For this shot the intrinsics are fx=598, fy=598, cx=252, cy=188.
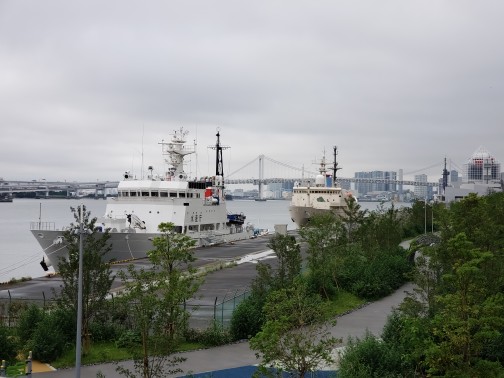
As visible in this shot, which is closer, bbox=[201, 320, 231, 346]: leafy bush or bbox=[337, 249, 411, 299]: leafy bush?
bbox=[201, 320, 231, 346]: leafy bush

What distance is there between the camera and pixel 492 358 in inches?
641

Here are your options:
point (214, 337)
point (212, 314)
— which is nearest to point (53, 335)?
point (214, 337)

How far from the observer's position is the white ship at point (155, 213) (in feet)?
136

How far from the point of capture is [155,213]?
1763 inches

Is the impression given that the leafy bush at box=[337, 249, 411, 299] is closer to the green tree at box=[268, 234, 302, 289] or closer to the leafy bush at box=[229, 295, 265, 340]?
the green tree at box=[268, 234, 302, 289]

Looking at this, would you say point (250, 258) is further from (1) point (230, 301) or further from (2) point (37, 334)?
(2) point (37, 334)

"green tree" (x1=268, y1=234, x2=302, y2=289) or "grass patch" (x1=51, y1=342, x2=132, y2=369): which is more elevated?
"green tree" (x1=268, y1=234, x2=302, y2=289)

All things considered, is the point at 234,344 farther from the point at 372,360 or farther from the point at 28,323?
the point at 28,323

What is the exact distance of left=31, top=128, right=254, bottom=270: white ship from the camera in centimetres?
4153

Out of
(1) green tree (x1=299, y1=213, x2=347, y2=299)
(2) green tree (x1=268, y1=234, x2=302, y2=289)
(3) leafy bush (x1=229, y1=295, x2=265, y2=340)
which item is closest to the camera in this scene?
(3) leafy bush (x1=229, y1=295, x2=265, y2=340)

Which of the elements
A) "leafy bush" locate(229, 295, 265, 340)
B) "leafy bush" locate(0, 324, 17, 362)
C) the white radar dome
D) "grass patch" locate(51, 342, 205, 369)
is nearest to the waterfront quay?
"leafy bush" locate(229, 295, 265, 340)

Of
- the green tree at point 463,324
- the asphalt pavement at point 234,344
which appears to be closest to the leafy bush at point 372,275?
the asphalt pavement at point 234,344

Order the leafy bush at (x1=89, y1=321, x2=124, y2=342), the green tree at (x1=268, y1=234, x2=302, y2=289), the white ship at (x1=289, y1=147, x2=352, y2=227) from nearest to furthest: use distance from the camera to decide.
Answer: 1. the leafy bush at (x1=89, y1=321, x2=124, y2=342)
2. the green tree at (x1=268, y1=234, x2=302, y2=289)
3. the white ship at (x1=289, y1=147, x2=352, y2=227)

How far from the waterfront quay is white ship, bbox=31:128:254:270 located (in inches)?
114
